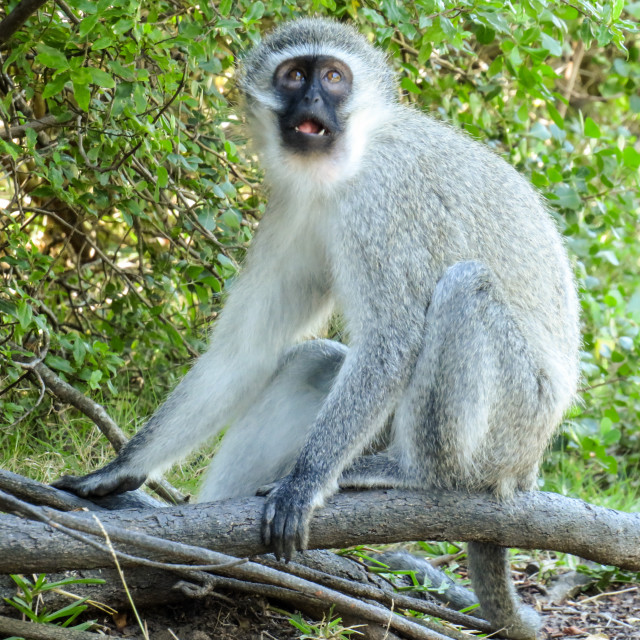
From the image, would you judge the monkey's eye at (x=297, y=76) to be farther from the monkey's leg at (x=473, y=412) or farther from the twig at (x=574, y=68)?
the twig at (x=574, y=68)

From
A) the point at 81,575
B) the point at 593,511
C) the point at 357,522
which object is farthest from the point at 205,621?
the point at 593,511

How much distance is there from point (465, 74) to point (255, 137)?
284 cm

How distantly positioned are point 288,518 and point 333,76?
216 centimetres

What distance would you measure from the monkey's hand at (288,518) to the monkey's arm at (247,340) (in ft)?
3.27

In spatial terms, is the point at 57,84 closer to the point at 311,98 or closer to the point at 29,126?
the point at 29,126

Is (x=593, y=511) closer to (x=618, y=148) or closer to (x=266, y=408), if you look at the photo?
(x=266, y=408)

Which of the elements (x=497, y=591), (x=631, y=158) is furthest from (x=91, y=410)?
(x=631, y=158)

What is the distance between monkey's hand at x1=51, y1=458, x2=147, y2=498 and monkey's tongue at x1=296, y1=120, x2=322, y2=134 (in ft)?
6.04

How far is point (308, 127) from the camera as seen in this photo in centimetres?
414

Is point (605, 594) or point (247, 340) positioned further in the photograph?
point (605, 594)

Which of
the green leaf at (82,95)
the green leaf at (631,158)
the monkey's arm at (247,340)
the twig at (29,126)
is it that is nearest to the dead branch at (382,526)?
the monkey's arm at (247,340)

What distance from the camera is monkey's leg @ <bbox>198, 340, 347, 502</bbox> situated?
4449mm

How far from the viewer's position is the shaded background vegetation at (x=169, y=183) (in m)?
4.38

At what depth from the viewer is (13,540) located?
314 centimetres
